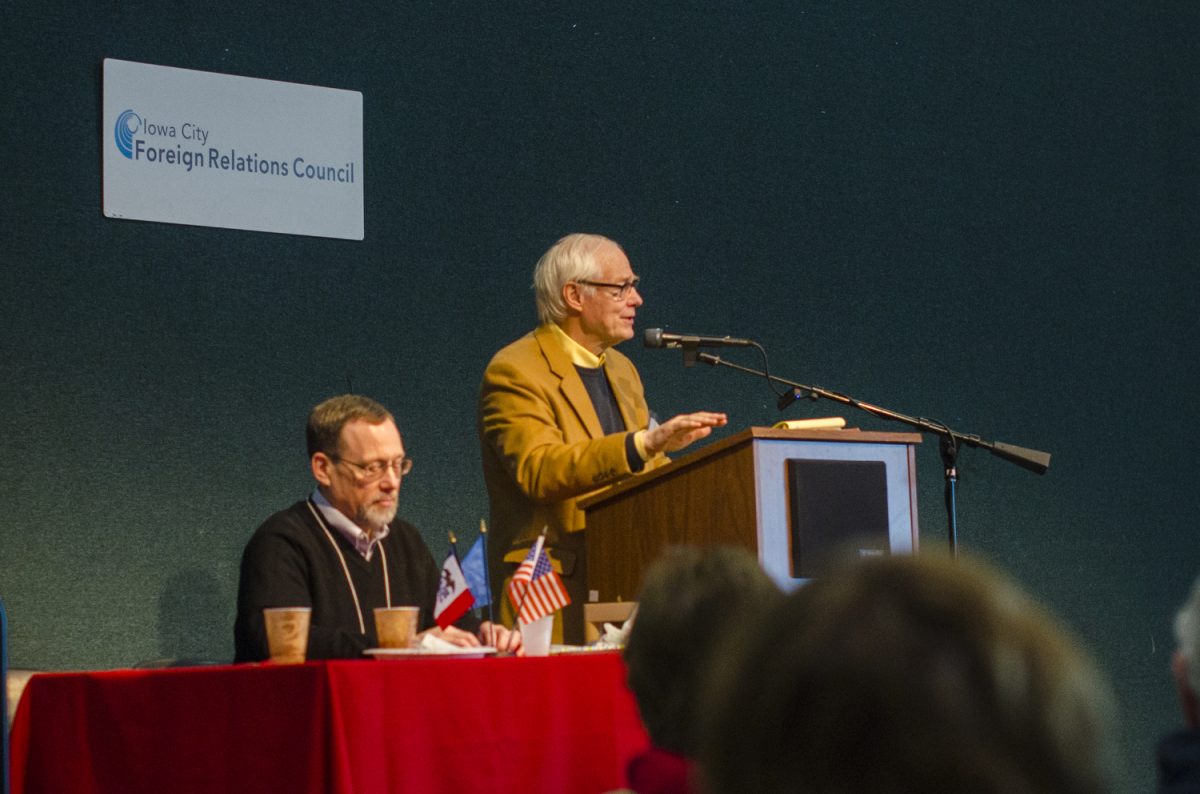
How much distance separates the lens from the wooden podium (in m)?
3.38

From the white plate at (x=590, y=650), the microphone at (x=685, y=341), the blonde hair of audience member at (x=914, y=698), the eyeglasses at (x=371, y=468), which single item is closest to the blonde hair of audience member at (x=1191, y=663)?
the blonde hair of audience member at (x=914, y=698)

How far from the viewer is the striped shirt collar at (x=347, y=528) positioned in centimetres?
326

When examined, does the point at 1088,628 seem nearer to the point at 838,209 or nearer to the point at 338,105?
the point at 838,209

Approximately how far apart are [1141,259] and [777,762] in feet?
22.3

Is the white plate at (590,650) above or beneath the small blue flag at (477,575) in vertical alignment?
beneath

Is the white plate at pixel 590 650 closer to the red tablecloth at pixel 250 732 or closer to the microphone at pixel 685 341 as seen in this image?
the red tablecloth at pixel 250 732

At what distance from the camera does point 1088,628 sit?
257 inches

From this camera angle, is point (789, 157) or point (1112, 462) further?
point (1112, 462)

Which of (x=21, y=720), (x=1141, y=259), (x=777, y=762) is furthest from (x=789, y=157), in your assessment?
(x=777, y=762)

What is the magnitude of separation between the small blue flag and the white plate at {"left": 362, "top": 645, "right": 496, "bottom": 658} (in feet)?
0.54

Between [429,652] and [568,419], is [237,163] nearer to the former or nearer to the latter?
[568,419]

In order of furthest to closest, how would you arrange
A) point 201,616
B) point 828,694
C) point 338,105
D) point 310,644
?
point 338,105
point 201,616
point 310,644
point 828,694

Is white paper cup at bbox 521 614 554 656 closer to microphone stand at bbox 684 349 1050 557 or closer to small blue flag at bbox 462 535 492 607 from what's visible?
small blue flag at bbox 462 535 492 607

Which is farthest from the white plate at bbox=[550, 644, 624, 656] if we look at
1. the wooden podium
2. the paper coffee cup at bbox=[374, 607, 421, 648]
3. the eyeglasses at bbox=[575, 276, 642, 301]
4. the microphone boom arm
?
the eyeglasses at bbox=[575, 276, 642, 301]
